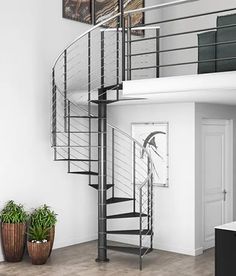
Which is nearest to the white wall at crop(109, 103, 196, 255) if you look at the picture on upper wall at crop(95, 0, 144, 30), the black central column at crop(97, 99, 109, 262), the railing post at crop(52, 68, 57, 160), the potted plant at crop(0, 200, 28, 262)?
the black central column at crop(97, 99, 109, 262)

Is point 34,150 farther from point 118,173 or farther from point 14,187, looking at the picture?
point 118,173

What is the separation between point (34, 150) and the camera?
7.67 metres

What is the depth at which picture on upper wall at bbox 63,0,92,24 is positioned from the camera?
8141 millimetres

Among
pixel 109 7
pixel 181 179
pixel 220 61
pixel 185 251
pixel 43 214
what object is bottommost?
pixel 185 251

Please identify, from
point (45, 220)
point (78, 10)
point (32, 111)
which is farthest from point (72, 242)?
point (78, 10)

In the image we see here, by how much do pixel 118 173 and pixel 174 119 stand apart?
148 cm

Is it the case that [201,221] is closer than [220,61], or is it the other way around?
[220,61]

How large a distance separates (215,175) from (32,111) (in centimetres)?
314

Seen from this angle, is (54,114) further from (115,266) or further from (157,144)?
(115,266)

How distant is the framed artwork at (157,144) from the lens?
7883 mm

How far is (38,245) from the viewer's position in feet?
22.8

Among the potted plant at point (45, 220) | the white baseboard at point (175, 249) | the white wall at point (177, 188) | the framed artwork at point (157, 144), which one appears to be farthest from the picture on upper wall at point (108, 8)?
the white baseboard at point (175, 249)

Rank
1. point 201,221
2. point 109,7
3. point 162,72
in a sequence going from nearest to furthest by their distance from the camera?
point 201,221 → point 109,7 → point 162,72

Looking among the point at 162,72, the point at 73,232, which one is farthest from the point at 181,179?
the point at 162,72
